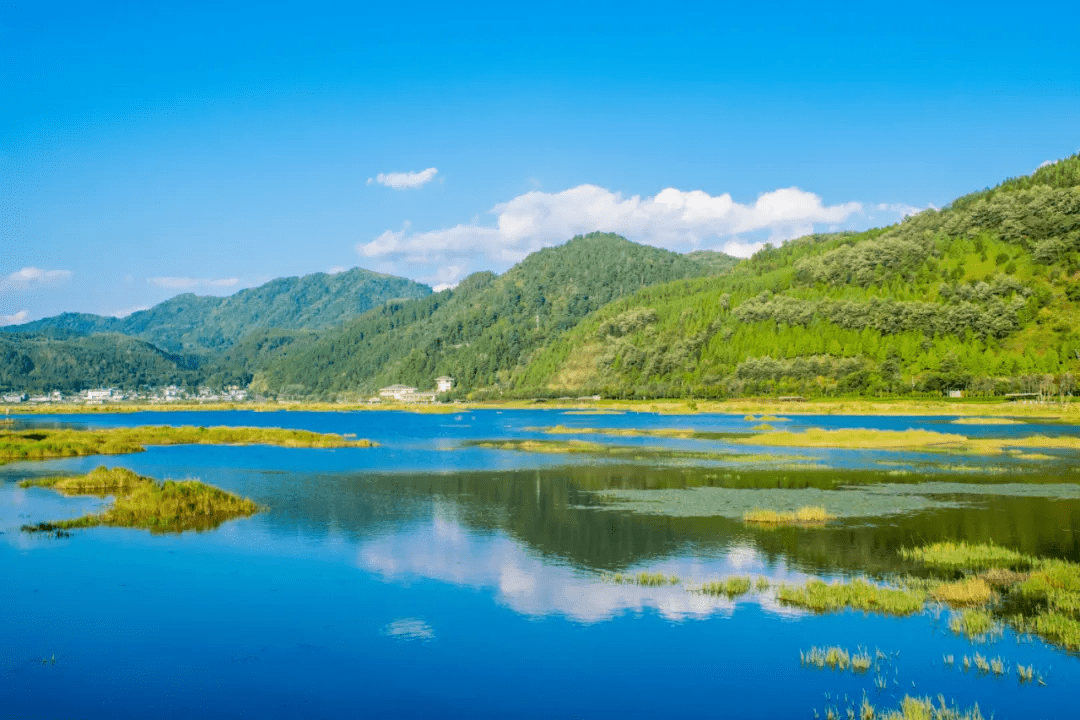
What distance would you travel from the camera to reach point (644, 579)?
3234cm

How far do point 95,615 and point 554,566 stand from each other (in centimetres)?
1822

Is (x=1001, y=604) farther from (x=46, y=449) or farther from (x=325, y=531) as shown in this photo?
(x=46, y=449)

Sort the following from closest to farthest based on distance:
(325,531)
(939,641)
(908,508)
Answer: (939,641) → (325,531) → (908,508)

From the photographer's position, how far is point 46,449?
88625 mm

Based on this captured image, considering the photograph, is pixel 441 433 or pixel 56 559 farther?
pixel 441 433

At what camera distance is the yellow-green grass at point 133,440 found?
288 feet

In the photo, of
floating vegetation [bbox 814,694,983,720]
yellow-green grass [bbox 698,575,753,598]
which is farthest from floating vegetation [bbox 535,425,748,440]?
floating vegetation [bbox 814,694,983,720]

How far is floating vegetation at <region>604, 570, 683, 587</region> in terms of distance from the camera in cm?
3197

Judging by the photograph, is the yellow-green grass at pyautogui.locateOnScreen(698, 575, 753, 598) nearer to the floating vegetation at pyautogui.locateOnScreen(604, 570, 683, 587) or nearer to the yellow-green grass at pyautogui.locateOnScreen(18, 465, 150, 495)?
the floating vegetation at pyautogui.locateOnScreen(604, 570, 683, 587)

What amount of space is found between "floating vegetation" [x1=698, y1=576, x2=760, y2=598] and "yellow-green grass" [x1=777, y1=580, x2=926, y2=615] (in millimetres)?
1368

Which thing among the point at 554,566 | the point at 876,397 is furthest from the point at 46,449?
the point at 876,397

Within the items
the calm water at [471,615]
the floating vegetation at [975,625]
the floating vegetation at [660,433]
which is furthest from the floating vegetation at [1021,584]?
the floating vegetation at [660,433]

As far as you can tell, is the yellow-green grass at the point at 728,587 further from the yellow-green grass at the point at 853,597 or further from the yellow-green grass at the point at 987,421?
the yellow-green grass at the point at 987,421

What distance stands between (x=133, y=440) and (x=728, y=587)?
316 ft
